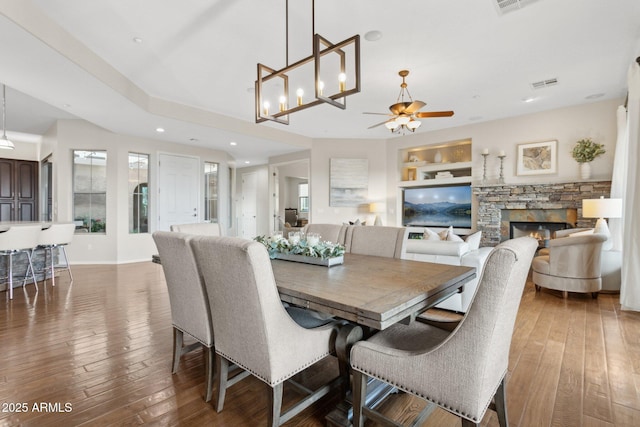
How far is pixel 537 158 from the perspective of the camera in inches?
213

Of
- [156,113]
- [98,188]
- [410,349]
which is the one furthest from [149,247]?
[410,349]

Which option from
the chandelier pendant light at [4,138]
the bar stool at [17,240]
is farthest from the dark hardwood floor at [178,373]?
the chandelier pendant light at [4,138]

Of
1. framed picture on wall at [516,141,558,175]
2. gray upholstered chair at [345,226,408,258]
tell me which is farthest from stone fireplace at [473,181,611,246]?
gray upholstered chair at [345,226,408,258]

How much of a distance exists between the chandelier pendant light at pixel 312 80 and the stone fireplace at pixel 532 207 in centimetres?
362

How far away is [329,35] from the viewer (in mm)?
3008

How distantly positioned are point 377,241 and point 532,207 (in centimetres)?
441

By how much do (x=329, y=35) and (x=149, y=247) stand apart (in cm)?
558

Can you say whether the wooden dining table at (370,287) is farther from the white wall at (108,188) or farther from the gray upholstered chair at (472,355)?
the white wall at (108,188)

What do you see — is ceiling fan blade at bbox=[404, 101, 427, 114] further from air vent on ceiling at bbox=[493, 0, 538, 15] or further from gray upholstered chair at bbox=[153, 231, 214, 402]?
gray upholstered chair at bbox=[153, 231, 214, 402]

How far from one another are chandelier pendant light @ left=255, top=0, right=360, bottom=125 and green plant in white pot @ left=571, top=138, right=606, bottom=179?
154 inches

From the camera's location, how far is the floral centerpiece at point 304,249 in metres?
2.04

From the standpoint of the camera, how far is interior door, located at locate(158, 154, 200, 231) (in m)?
6.44

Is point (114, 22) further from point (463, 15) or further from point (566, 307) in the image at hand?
point (566, 307)

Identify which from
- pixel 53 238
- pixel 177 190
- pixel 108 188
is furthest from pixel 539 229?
pixel 108 188
